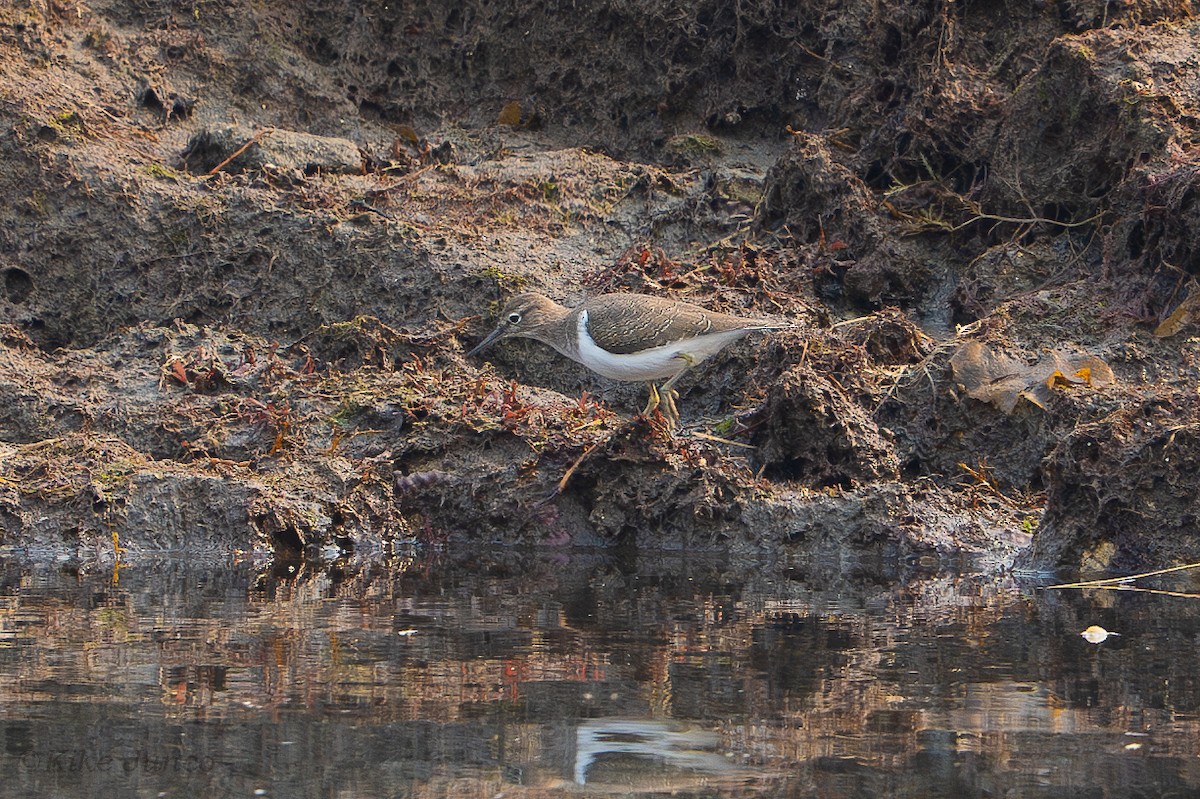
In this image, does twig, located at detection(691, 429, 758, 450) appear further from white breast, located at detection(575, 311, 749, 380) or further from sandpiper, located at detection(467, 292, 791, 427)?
white breast, located at detection(575, 311, 749, 380)

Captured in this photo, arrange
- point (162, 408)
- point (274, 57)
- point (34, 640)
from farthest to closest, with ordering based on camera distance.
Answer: point (274, 57) < point (162, 408) < point (34, 640)

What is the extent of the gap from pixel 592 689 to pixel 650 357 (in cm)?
369

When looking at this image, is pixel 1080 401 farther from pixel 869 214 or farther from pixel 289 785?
pixel 289 785

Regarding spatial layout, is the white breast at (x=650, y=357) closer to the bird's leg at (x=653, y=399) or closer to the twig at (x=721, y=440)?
the bird's leg at (x=653, y=399)

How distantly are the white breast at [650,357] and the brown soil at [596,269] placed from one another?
40 centimetres

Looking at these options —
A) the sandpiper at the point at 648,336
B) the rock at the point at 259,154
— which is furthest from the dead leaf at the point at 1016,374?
the rock at the point at 259,154

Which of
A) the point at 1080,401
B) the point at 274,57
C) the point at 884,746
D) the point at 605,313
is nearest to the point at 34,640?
the point at 884,746

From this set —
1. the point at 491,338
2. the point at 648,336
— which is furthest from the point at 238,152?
the point at 648,336

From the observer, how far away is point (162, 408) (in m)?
9.52

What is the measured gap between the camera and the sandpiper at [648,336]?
8781 millimetres

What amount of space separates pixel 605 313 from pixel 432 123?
471 cm

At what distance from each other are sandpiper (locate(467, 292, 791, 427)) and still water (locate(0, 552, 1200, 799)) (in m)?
1.70

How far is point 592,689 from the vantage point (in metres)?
5.29

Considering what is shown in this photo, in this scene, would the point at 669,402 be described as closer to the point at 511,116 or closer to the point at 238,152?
the point at 238,152
